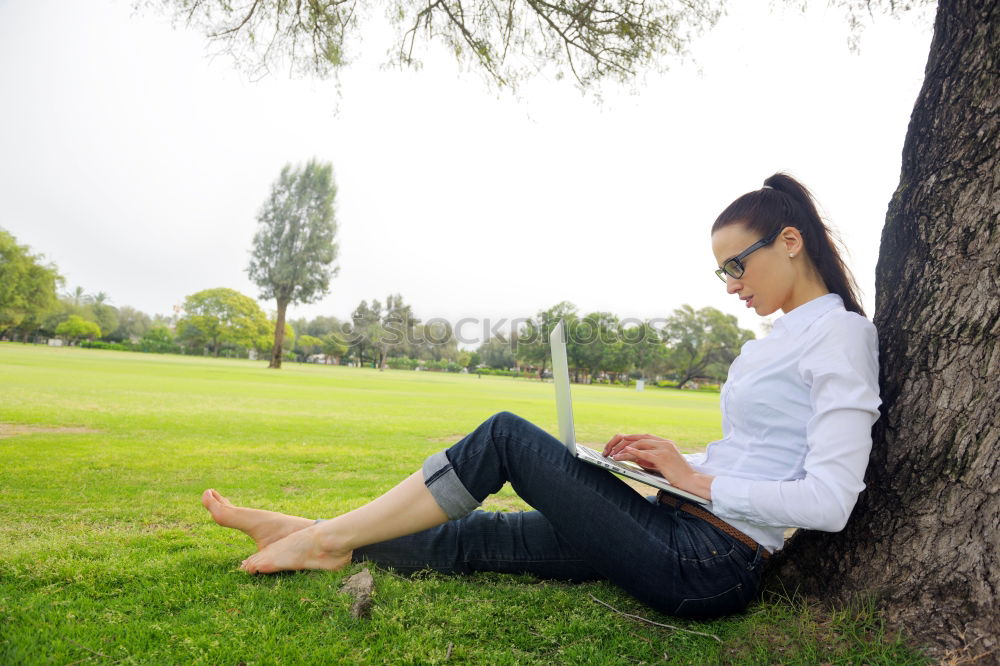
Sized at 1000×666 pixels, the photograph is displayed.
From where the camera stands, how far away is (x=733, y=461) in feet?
6.54

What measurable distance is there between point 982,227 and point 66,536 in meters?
3.96

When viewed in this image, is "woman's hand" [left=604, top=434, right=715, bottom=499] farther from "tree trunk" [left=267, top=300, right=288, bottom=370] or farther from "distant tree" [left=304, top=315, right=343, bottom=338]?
"distant tree" [left=304, top=315, right=343, bottom=338]

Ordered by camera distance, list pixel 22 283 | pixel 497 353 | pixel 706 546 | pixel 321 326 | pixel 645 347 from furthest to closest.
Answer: pixel 321 326
pixel 497 353
pixel 645 347
pixel 22 283
pixel 706 546

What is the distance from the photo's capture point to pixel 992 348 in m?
1.68

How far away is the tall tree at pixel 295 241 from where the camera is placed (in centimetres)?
4038

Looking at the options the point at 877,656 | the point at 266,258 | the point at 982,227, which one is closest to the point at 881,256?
the point at 982,227

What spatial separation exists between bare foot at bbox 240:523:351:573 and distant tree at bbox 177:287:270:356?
84.8 m

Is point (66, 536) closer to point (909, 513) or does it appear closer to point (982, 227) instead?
point (909, 513)

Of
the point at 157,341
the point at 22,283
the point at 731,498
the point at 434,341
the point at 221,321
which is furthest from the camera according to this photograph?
the point at 434,341

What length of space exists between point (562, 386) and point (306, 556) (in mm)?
1254

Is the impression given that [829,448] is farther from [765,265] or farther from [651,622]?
[651,622]

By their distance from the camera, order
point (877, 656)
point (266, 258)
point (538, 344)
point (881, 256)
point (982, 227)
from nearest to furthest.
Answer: point (877, 656) → point (982, 227) → point (881, 256) → point (266, 258) → point (538, 344)

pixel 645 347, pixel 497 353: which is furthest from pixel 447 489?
pixel 497 353

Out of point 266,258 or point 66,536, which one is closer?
point 66,536
